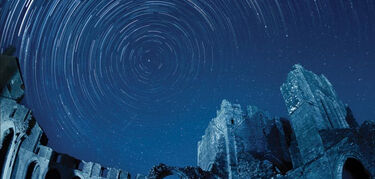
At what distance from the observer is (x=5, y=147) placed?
42.6ft

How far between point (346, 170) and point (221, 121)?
12948 mm

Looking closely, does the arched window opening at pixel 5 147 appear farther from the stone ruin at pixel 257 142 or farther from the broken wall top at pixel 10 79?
the broken wall top at pixel 10 79

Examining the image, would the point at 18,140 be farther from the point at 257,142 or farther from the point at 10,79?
the point at 257,142

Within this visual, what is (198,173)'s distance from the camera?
17.2m

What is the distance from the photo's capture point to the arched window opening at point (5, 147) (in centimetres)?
1277

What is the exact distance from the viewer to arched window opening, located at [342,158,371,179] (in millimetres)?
10258

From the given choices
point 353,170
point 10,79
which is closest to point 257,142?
point 353,170

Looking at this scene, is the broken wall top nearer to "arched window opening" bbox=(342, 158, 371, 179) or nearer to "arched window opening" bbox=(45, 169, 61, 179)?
"arched window opening" bbox=(45, 169, 61, 179)

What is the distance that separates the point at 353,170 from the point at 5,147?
59.9ft

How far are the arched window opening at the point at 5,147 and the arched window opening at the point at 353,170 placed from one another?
57.8ft

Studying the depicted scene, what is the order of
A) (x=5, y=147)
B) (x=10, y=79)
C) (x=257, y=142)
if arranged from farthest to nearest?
(x=257, y=142)
(x=10, y=79)
(x=5, y=147)

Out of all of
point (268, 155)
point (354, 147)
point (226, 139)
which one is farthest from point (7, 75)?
point (268, 155)

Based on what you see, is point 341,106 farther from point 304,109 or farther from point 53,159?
point 53,159

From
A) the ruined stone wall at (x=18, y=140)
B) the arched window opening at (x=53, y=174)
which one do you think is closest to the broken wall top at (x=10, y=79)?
the ruined stone wall at (x=18, y=140)
